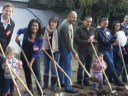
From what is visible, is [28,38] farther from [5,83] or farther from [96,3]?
[96,3]

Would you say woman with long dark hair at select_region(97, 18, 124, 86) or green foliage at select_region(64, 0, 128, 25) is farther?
green foliage at select_region(64, 0, 128, 25)

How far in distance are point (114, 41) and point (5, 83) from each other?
327 centimetres

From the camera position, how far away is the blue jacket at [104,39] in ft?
30.2

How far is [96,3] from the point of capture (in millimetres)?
16141

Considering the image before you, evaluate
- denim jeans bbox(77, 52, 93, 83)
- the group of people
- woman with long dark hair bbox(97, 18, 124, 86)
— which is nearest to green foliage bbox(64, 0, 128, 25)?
the group of people

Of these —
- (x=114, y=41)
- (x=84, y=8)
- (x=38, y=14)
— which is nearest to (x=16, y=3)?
(x=38, y=14)

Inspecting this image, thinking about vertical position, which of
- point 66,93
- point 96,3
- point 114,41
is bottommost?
point 66,93

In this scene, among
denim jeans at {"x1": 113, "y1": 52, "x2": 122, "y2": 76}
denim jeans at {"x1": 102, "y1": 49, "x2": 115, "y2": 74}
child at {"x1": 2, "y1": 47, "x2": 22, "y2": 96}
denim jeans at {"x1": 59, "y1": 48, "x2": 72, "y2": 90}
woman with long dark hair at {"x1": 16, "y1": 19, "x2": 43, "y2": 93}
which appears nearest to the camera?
child at {"x1": 2, "y1": 47, "x2": 22, "y2": 96}

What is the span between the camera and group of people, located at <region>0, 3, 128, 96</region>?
→ 288 inches

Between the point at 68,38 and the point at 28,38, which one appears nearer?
the point at 28,38

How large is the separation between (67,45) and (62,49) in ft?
0.62

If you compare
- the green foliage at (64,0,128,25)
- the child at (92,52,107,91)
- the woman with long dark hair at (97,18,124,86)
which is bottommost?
the child at (92,52,107,91)

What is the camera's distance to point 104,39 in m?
A: 9.20

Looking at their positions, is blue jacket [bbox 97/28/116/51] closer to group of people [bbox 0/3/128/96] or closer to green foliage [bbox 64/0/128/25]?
group of people [bbox 0/3/128/96]
